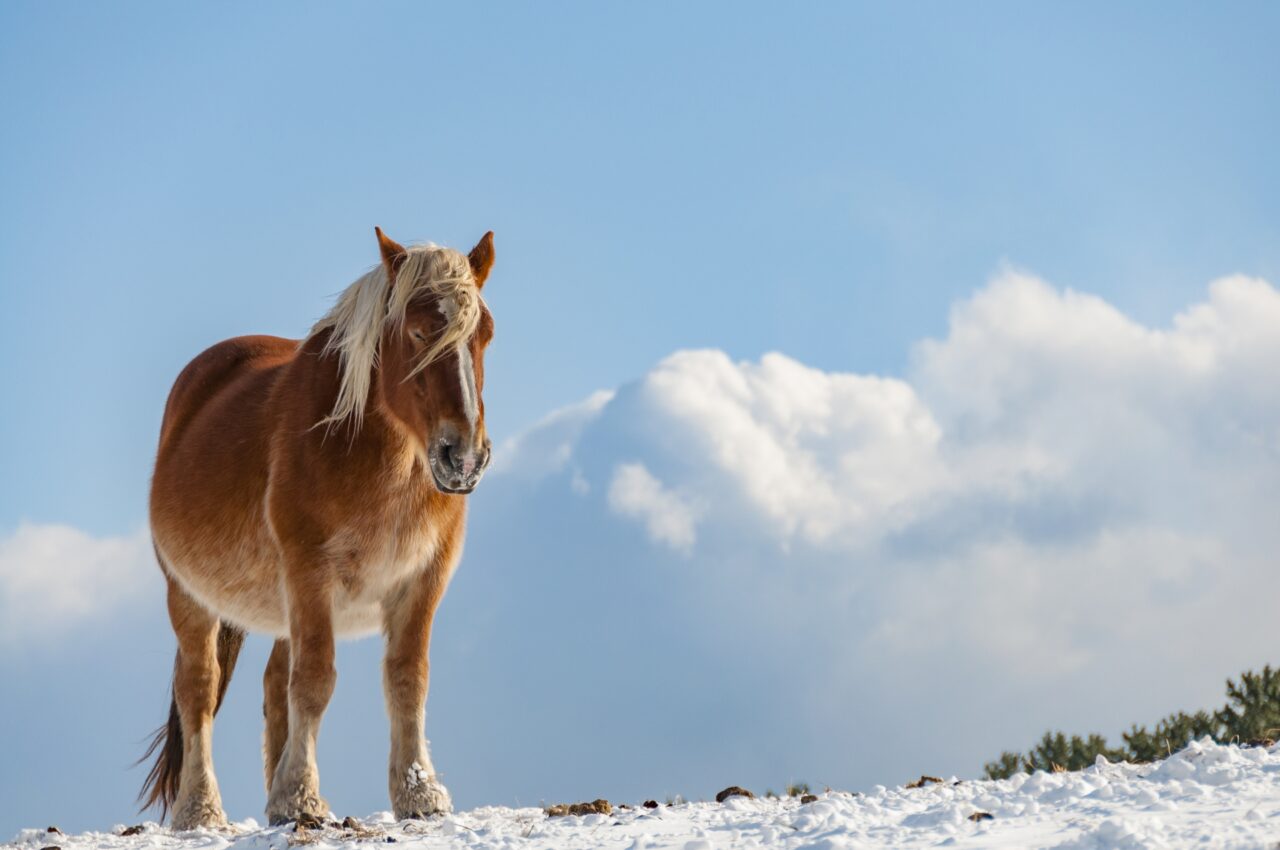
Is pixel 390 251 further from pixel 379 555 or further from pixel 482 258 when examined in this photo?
pixel 379 555

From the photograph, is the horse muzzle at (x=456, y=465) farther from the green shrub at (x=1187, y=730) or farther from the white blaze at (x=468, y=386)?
the green shrub at (x=1187, y=730)

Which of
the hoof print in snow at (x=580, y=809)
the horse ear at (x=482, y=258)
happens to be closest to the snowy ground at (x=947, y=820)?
the hoof print in snow at (x=580, y=809)

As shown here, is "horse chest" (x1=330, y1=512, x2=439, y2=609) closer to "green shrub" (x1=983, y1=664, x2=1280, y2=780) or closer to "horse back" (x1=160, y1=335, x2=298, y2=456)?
"horse back" (x1=160, y1=335, x2=298, y2=456)

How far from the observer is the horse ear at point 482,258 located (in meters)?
8.24

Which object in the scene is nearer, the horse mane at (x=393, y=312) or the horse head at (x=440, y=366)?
the horse head at (x=440, y=366)

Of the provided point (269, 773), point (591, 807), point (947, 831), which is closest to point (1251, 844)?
point (947, 831)

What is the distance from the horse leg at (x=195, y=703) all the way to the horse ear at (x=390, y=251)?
Answer: 11.6 feet

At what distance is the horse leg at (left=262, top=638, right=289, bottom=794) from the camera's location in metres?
9.48

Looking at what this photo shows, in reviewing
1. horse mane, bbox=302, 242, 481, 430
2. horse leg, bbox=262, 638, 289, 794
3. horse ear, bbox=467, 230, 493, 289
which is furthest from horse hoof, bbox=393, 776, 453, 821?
horse ear, bbox=467, 230, 493, 289

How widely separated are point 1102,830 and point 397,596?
441cm

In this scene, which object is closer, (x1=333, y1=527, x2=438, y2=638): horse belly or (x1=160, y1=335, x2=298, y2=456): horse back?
(x1=333, y1=527, x2=438, y2=638): horse belly

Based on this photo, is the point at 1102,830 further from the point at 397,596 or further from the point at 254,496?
the point at 254,496

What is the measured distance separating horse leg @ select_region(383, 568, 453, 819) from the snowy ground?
197 mm

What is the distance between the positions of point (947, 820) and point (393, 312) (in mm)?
4277
